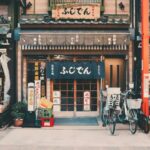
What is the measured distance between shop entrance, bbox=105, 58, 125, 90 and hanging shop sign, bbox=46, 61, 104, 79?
49 centimetres

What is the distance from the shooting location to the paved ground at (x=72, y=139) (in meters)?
13.1

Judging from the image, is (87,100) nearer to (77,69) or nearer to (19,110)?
(77,69)

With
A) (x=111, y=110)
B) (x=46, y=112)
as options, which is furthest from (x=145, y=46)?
(x=46, y=112)

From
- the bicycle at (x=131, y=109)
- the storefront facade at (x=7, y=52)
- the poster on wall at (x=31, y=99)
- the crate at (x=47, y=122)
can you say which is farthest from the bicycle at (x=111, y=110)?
the storefront facade at (x=7, y=52)

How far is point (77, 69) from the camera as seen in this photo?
61.7ft

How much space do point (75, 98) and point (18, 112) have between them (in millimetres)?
3172

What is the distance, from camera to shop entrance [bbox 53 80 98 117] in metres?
19.3

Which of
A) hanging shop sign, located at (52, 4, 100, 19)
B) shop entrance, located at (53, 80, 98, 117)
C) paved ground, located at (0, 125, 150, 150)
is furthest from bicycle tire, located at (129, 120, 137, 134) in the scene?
hanging shop sign, located at (52, 4, 100, 19)

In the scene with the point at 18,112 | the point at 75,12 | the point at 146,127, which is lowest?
the point at 146,127

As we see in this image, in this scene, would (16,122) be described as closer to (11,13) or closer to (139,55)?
(11,13)

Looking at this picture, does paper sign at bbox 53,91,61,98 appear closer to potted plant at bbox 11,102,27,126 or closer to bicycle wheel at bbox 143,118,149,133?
potted plant at bbox 11,102,27,126

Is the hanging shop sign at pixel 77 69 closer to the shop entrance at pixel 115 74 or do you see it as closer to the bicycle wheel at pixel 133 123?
the shop entrance at pixel 115 74

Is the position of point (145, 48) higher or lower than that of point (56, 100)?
higher

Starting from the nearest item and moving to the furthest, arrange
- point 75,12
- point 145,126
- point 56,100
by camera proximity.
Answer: point 145,126, point 75,12, point 56,100
